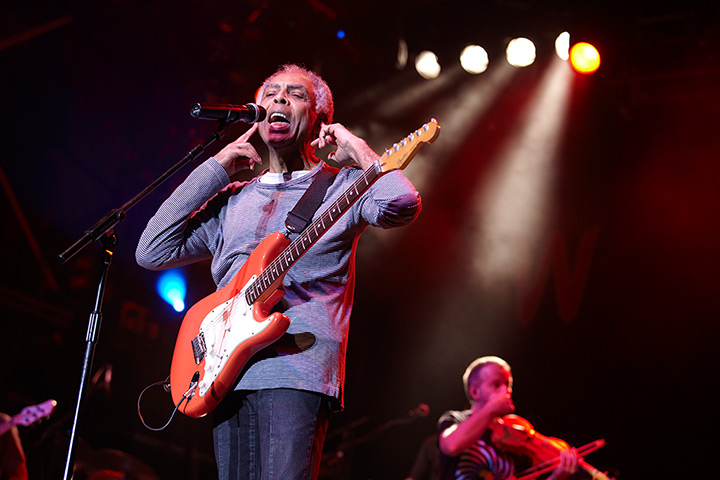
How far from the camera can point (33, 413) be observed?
5.08 metres

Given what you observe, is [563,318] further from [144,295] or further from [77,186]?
[77,186]

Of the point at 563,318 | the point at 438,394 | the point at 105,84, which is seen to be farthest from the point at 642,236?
the point at 105,84

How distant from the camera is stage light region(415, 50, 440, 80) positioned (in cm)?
732

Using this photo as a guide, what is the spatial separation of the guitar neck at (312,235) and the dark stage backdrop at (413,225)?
13.3ft

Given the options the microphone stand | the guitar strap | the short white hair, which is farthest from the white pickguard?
the short white hair

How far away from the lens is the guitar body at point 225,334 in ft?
7.08

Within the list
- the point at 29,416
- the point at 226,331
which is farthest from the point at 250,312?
the point at 29,416

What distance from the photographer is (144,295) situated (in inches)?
274

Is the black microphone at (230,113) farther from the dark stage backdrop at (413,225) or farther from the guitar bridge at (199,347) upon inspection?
the dark stage backdrop at (413,225)

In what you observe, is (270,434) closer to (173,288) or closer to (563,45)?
(173,288)

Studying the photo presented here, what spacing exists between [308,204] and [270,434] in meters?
0.86

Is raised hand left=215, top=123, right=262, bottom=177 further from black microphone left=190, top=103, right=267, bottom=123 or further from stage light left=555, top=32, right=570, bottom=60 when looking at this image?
stage light left=555, top=32, right=570, bottom=60

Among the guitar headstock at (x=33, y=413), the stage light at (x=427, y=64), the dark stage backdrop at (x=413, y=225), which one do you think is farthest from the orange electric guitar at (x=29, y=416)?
the stage light at (x=427, y=64)

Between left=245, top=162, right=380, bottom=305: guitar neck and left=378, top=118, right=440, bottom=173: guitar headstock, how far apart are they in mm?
40
